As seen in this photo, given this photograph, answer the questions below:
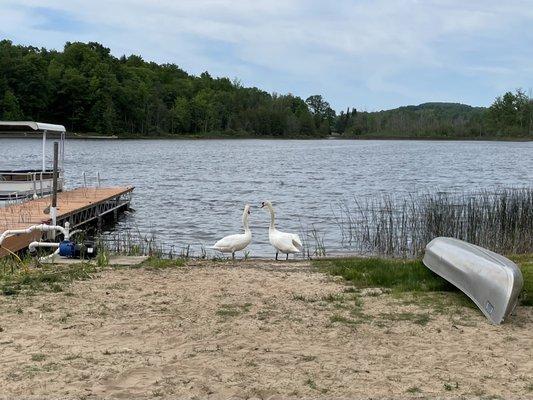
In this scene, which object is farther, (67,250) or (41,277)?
(67,250)

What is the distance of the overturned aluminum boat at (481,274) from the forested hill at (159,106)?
11159 centimetres

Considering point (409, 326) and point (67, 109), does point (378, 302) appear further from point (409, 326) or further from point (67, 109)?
point (67, 109)

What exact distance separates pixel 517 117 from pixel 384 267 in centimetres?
16025

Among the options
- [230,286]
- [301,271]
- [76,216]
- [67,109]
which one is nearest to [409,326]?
[230,286]

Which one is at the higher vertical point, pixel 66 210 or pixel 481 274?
pixel 481 274

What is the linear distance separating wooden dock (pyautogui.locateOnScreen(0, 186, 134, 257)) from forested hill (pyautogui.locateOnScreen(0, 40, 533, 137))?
95316 mm

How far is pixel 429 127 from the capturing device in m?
167

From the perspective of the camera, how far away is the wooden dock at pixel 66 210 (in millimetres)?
13766

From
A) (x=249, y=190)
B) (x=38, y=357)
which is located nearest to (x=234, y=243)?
(x=38, y=357)

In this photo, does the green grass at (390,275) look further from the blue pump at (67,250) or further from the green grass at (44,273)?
the blue pump at (67,250)

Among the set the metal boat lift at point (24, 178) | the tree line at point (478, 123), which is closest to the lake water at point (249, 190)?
the metal boat lift at point (24, 178)

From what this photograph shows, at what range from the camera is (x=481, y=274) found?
8305 mm

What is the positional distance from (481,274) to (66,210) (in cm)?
1231

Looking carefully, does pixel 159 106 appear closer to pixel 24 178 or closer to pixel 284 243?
pixel 24 178
